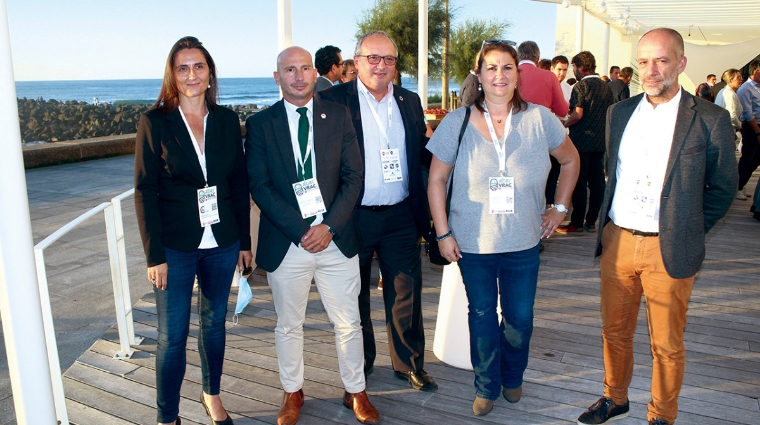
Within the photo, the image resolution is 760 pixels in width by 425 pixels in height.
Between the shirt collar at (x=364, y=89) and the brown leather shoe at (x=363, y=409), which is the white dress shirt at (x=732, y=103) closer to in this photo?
the shirt collar at (x=364, y=89)

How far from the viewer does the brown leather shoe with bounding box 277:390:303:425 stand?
8.59 feet

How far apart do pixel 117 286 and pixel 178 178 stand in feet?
4.08

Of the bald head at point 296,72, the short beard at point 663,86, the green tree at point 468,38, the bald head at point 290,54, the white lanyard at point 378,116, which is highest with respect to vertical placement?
the green tree at point 468,38

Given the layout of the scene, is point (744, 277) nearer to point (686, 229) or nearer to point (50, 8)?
point (686, 229)

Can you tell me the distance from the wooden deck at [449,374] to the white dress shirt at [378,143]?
1.01 meters

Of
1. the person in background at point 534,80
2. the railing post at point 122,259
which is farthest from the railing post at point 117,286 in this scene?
the person in background at point 534,80

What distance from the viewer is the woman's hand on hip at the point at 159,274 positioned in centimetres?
228

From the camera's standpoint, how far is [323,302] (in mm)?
2607

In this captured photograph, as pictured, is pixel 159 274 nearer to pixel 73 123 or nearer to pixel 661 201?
pixel 661 201

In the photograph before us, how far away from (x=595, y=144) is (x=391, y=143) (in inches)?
143

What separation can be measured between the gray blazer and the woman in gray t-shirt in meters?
0.51

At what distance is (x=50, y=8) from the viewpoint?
76062 millimetres

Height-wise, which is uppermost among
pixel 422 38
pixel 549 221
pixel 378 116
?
pixel 422 38

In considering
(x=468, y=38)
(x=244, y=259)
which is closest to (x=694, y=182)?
(x=244, y=259)
